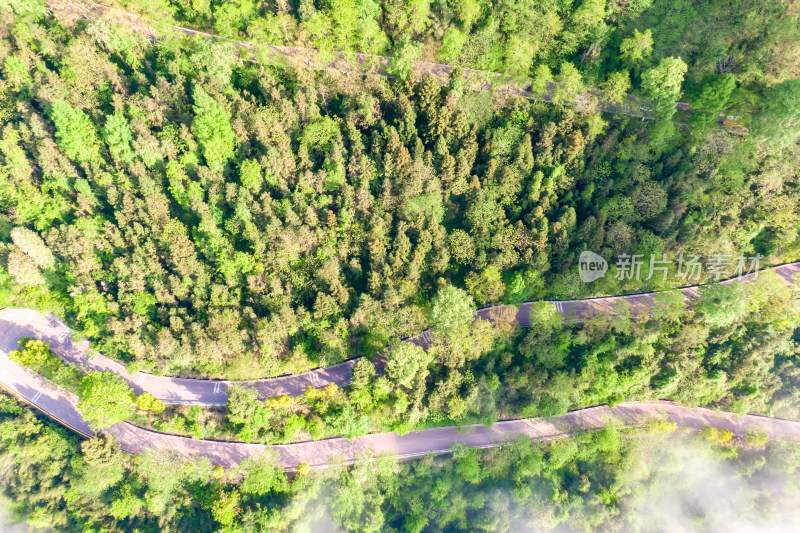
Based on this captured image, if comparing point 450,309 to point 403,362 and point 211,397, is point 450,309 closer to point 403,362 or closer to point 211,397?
point 403,362

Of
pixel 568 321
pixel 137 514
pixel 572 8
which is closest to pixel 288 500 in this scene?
pixel 137 514

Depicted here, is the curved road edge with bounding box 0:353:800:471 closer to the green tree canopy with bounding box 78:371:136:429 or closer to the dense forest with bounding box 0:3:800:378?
the green tree canopy with bounding box 78:371:136:429

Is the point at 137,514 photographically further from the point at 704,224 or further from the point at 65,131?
the point at 704,224

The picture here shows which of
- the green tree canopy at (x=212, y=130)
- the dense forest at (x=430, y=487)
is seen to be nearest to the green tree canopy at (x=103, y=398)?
the dense forest at (x=430, y=487)

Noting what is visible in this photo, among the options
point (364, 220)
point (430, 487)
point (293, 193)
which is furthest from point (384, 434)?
point (293, 193)

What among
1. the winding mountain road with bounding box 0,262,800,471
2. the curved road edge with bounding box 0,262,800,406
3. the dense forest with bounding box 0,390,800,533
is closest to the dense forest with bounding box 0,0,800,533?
the dense forest with bounding box 0,390,800,533

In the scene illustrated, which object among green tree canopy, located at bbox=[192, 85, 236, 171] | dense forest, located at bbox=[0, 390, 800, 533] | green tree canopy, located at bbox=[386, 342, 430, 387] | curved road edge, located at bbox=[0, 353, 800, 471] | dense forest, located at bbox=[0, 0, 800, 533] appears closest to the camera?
green tree canopy, located at bbox=[386, 342, 430, 387]
